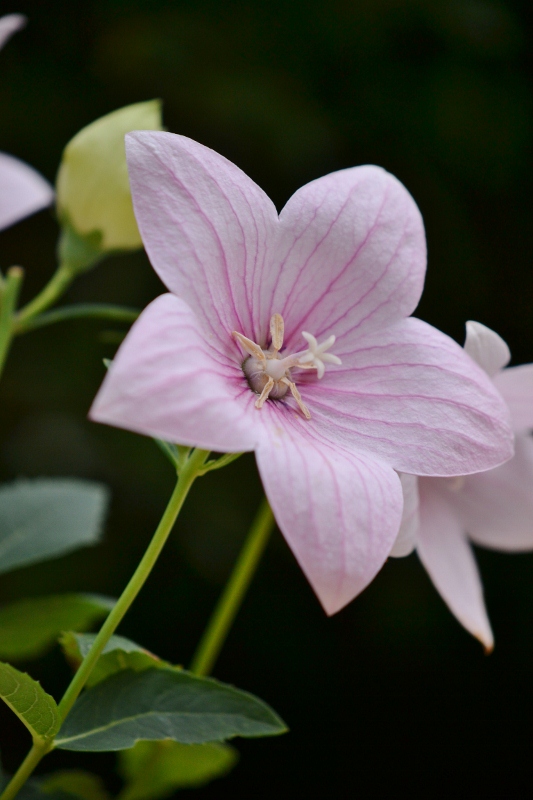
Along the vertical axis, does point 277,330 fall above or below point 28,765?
above

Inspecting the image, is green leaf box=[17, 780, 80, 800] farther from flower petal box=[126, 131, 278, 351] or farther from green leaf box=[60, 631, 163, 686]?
flower petal box=[126, 131, 278, 351]

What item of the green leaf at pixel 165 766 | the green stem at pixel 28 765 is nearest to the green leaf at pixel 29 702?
the green stem at pixel 28 765

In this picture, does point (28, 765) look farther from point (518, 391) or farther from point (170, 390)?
point (518, 391)

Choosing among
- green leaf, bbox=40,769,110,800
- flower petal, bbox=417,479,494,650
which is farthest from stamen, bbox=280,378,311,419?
green leaf, bbox=40,769,110,800

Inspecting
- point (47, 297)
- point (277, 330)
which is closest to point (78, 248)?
point (47, 297)

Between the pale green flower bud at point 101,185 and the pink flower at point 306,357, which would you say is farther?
the pale green flower bud at point 101,185

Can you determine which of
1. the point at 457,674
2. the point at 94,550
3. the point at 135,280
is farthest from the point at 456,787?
the point at 135,280

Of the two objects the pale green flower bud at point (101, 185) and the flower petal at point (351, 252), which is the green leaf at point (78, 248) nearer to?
the pale green flower bud at point (101, 185)

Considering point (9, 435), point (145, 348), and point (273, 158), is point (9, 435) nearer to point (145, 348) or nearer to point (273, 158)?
point (273, 158)
